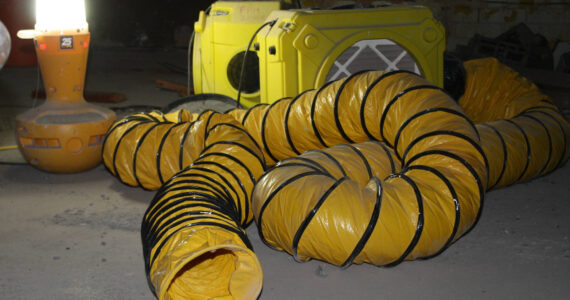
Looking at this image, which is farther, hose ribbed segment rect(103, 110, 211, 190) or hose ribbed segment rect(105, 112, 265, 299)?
hose ribbed segment rect(103, 110, 211, 190)

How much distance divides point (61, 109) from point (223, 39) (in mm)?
1088

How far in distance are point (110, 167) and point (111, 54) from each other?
5695 mm

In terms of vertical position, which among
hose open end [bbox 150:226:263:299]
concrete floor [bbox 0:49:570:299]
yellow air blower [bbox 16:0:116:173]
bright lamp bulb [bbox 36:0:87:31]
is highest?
bright lamp bulb [bbox 36:0:87:31]

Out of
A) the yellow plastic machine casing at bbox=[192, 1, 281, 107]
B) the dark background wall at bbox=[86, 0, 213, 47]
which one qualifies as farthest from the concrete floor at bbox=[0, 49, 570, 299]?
the dark background wall at bbox=[86, 0, 213, 47]

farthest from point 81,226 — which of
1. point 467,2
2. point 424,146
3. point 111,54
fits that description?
point 111,54

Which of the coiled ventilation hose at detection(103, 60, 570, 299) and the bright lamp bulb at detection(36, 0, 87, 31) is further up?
the bright lamp bulb at detection(36, 0, 87, 31)

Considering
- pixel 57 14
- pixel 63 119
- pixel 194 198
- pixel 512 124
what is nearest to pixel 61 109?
pixel 63 119

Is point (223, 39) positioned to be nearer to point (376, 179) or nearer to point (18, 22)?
point (376, 179)

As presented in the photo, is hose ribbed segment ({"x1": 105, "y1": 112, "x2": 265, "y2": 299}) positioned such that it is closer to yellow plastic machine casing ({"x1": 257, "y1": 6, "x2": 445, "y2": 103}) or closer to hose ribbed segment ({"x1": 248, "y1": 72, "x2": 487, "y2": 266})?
hose ribbed segment ({"x1": 248, "y1": 72, "x2": 487, "y2": 266})

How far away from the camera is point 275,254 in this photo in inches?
94.8

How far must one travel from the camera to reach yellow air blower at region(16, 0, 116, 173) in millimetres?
3230

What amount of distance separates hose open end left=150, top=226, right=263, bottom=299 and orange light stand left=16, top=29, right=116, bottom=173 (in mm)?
1460

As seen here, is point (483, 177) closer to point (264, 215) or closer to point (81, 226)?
point (264, 215)

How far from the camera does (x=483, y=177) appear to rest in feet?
7.62
